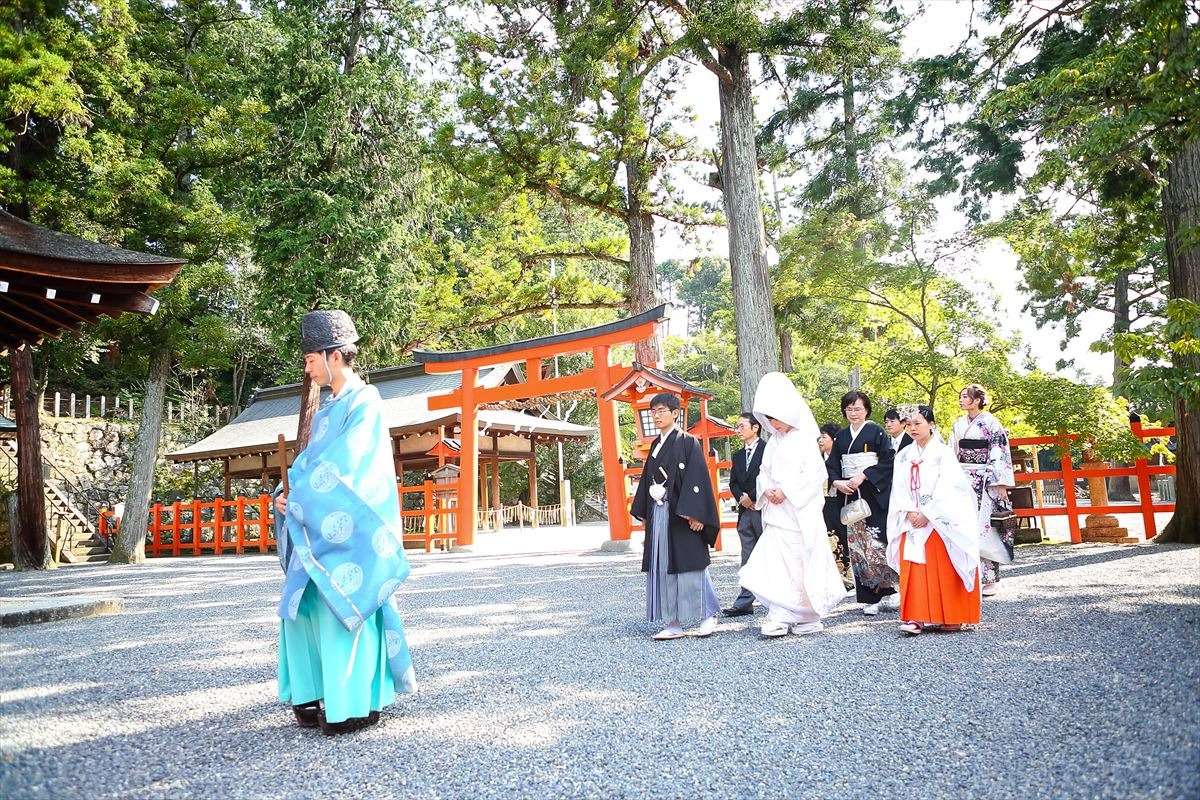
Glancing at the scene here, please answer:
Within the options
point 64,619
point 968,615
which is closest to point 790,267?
Result: point 968,615

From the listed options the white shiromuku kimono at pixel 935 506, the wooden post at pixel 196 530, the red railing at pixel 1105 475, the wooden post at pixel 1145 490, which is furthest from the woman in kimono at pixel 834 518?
the wooden post at pixel 196 530

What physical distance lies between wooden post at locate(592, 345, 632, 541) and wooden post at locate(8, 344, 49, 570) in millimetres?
9094

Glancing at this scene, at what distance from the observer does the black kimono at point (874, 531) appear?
5.86 metres

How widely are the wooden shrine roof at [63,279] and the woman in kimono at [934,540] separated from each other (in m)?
6.83

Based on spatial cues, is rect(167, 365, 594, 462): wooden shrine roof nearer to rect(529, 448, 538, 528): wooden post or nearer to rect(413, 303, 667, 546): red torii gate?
rect(529, 448, 538, 528): wooden post

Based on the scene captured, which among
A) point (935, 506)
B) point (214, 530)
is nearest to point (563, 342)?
point (935, 506)

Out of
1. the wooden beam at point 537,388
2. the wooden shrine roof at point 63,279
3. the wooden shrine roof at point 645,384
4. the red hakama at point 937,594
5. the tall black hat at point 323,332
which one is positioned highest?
the wooden shrine roof at point 63,279

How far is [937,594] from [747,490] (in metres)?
1.76

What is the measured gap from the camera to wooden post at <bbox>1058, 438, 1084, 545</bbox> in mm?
9734

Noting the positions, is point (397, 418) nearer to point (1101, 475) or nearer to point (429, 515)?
point (429, 515)

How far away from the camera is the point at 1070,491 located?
9.90m

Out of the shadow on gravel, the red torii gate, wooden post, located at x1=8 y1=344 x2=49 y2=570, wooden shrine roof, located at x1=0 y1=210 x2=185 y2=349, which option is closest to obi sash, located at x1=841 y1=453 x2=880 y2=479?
the shadow on gravel

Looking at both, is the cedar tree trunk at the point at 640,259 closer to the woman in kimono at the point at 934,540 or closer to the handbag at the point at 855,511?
the handbag at the point at 855,511

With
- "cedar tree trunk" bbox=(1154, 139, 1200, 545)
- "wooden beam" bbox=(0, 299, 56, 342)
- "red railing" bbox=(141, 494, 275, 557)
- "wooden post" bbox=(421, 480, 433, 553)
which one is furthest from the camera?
"red railing" bbox=(141, 494, 275, 557)
